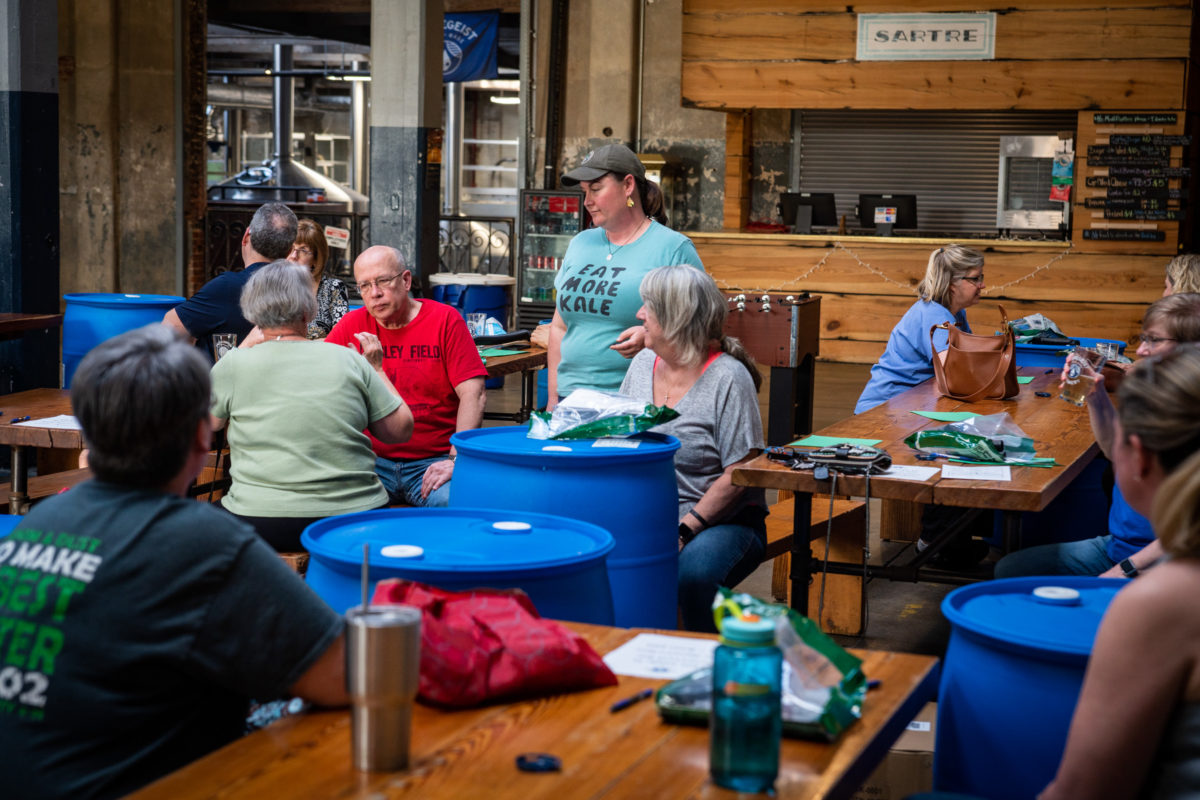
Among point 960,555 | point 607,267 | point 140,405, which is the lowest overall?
point 960,555

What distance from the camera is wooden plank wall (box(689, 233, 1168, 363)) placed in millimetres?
11359

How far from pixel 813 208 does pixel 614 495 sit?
9.83m

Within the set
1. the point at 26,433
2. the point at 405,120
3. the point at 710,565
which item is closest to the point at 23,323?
the point at 26,433

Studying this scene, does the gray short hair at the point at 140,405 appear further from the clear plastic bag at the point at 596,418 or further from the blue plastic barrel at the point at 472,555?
the clear plastic bag at the point at 596,418

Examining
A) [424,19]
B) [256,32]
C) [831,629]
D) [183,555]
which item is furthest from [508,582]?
[256,32]

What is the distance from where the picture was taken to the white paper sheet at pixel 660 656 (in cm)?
205

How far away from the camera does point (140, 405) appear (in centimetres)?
177

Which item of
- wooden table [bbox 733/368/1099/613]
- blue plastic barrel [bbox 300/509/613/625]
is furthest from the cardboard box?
wooden table [bbox 733/368/1099/613]

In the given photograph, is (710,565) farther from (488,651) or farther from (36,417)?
(36,417)

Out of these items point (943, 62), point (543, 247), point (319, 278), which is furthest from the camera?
point (543, 247)

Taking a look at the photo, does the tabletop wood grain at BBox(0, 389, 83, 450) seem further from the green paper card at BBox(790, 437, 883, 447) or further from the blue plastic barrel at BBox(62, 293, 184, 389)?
the green paper card at BBox(790, 437, 883, 447)

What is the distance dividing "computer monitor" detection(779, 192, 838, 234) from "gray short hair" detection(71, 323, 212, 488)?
437 inches

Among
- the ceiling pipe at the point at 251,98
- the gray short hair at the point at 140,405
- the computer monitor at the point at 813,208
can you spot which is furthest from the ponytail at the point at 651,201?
the ceiling pipe at the point at 251,98

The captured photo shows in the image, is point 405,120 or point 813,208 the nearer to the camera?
point 405,120
